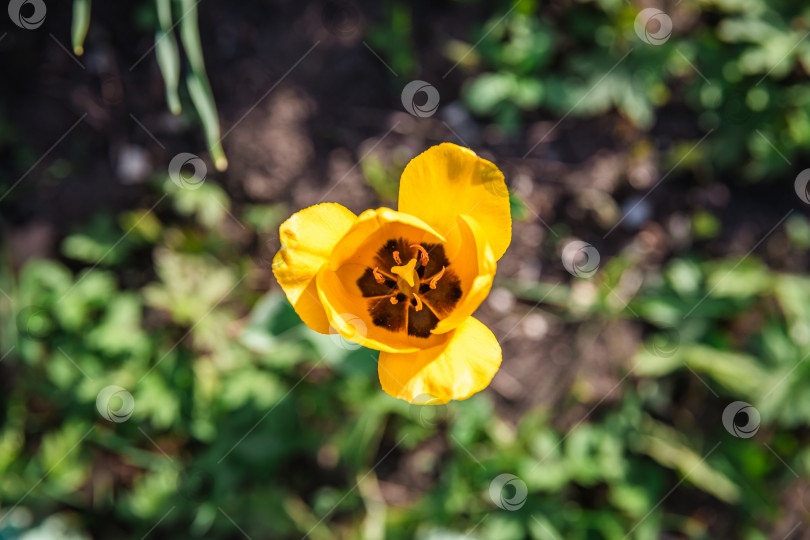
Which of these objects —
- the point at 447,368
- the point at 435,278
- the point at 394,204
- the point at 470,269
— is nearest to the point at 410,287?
the point at 435,278

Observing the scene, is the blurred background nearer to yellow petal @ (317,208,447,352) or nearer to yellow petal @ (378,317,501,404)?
yellow petal @ (317,208,447,352)

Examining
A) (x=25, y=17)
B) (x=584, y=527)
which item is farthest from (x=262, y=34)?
(x=584, y=527)

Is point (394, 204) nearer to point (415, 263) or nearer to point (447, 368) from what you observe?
point (415, 263)

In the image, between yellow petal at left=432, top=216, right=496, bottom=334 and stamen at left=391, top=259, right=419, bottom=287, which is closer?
yellow petal at left=432, top=216, right=496, bottom=334

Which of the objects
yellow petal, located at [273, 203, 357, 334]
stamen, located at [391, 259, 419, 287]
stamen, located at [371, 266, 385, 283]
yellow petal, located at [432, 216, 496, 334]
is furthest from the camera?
stamen, located at [371, 266, 385, 283]

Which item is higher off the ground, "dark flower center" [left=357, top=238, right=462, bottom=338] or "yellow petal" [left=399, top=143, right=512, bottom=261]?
"yellow petal" [left=399, top=143, right=512, bottom=261]

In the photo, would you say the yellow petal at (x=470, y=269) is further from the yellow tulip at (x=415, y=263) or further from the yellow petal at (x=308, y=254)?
the yellow petal at (x=308, y=254)

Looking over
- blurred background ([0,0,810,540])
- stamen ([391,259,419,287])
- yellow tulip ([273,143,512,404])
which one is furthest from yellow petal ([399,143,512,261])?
blurred background ([0,0,810,540])
